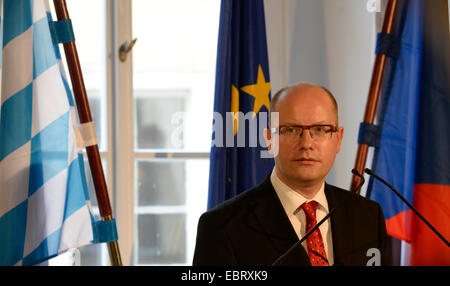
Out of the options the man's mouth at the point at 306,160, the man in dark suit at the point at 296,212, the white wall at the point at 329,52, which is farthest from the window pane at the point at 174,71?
the man's mouth at the point at 306,160

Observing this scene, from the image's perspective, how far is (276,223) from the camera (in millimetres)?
1526

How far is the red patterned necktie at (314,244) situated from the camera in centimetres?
148

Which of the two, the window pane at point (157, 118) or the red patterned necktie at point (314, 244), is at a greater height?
the window pane at point (157, 118)

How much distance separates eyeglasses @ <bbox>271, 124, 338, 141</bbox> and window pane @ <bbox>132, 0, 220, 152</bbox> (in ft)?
4.53

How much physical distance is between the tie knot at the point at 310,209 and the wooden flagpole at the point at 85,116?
1.04 meters

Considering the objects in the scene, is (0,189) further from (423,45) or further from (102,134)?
(423,45)

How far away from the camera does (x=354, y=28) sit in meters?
2.87

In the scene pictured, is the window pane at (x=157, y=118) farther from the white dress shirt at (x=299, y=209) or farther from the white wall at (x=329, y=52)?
the white dress shirt at (x=299, y=209)

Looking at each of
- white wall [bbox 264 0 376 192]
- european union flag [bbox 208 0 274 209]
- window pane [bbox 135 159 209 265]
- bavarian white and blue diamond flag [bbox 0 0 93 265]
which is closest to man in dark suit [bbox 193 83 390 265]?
european union flag [bbox 208 0 274 209]

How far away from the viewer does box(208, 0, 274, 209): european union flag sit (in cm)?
251

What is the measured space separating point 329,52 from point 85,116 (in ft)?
4.33

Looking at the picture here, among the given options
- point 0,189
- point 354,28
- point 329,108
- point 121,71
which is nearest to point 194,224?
point 121,71

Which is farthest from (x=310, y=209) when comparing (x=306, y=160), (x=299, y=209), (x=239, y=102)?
(x=239, y=102)

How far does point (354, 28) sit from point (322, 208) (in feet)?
5.03
